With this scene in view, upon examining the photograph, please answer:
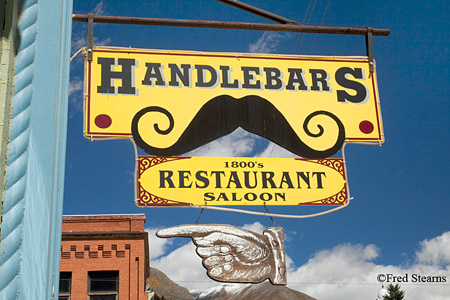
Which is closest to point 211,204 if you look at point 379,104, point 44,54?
point 379,104

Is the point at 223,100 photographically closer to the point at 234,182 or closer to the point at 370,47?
→ the point at 234,182

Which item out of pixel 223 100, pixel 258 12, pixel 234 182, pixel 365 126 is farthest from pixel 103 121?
pixel 365 126

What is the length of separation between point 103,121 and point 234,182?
3.78 feet

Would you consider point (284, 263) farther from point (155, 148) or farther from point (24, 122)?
point (24, 122)

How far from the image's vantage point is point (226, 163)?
5.20m

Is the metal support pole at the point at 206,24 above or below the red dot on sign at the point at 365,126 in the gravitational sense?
above

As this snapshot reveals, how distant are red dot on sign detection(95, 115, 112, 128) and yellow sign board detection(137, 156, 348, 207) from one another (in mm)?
382

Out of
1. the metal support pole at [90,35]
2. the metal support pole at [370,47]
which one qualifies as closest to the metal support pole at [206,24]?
the metal support pole at [90,35]

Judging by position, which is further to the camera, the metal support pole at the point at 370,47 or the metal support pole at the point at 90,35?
the metal support pole at the point at 370,47

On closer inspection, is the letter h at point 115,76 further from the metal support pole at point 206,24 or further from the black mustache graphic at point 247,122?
the black mustache graphic at point 247,122

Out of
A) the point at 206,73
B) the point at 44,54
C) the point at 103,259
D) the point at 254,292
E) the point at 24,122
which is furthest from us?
the point at 254,292

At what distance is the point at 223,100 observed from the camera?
5.42 m

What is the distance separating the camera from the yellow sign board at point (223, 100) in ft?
17.2

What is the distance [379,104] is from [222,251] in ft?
6.28
